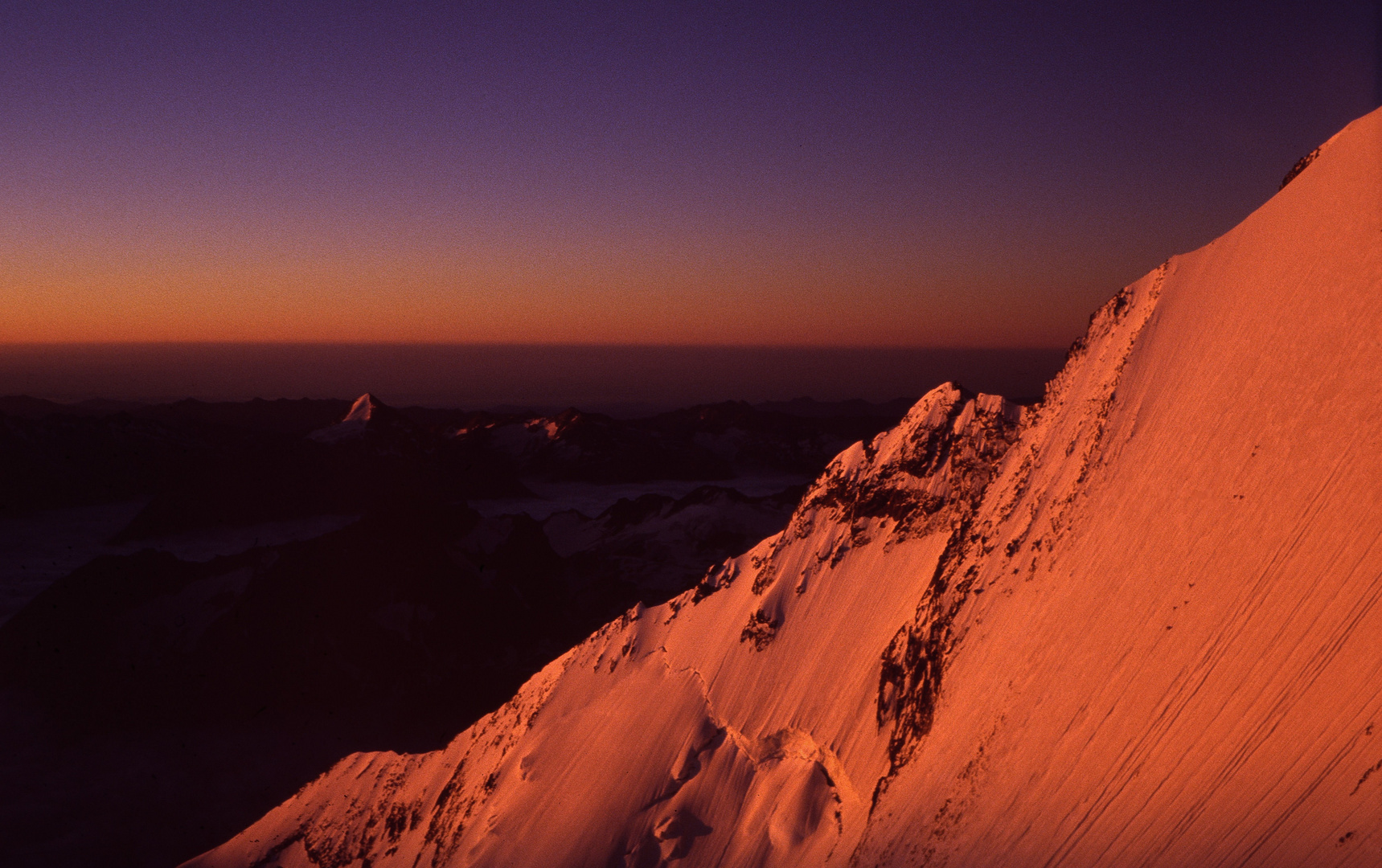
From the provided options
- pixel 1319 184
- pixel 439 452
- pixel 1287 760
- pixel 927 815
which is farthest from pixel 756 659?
pixel 439 452

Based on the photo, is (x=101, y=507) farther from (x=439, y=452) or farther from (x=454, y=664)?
(x=454, y=664)

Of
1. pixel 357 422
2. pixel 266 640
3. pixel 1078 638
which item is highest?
pixel 1078 638

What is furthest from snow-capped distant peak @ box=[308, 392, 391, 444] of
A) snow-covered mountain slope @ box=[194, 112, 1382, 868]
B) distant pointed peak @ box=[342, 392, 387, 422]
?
snow-covered mountain slope @ box=[194, 112, 1382, 868]

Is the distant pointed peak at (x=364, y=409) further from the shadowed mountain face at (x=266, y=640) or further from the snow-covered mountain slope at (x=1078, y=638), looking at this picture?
the snow-covered mountain slope at (x=1078, y=638)

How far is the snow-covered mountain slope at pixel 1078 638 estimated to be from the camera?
40.1 ft

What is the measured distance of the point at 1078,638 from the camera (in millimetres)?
16062

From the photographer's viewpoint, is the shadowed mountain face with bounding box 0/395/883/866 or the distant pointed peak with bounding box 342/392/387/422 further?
the distant pointed peak with bounding box 342/392/387/422

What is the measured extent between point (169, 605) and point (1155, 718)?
77.6 m

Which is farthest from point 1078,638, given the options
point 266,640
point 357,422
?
point 357,422

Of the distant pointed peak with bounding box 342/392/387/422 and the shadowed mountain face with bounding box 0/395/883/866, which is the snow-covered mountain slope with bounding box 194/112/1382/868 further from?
the distant pointed peak with bounding box 342/392/387/422

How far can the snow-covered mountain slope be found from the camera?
40.1 feet

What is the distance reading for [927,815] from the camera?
54.1 ft

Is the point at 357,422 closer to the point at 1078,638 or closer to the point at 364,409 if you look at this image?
the point at 364,409

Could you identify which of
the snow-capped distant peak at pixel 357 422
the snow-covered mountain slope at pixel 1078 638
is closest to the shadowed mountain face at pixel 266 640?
the snow-capped distant peak at pixel 357 422
